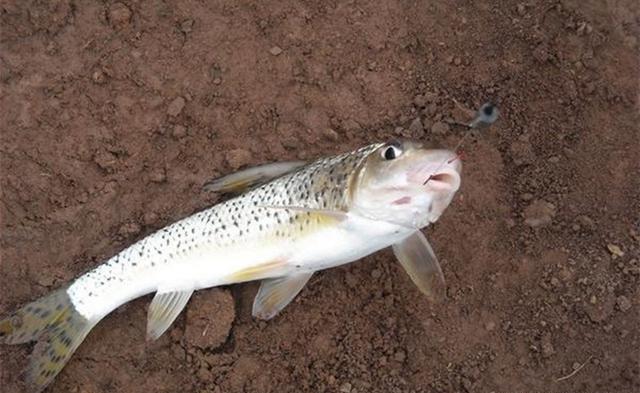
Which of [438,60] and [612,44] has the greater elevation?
[438,60]

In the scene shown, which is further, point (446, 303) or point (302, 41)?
point (302, 41)

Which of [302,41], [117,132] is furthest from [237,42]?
[117,132]

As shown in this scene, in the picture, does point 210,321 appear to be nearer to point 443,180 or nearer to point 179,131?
point 179,131

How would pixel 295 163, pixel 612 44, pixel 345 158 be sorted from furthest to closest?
pixel 612 44 → pixel 295 163 → pixel 345 158

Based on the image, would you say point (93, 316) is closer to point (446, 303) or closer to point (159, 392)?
point (159, 392)

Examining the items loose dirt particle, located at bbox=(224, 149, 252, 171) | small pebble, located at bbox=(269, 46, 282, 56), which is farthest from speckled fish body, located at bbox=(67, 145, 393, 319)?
small pebble, located at bbox=(269, 46, 282, 56)

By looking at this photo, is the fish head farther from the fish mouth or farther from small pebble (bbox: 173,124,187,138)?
small pebble (bbox: 173,124,187,138)

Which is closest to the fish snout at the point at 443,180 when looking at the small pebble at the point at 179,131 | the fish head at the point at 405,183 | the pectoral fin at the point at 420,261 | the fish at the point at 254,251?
the fish head at the point at 405,183

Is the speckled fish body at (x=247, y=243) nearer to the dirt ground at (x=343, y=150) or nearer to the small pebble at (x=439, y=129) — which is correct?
the dirt ground at (x=343, y=150)
